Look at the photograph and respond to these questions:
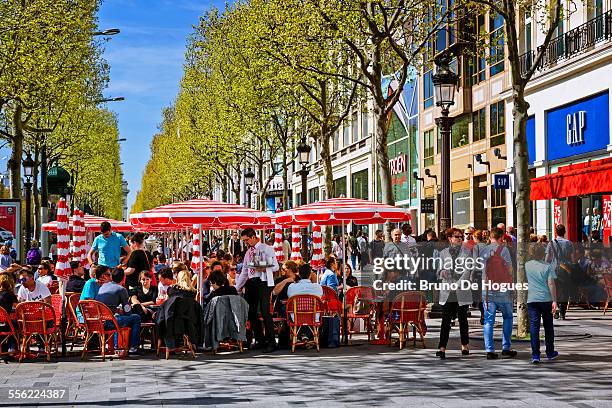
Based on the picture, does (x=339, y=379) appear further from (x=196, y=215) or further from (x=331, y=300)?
(x=196, y=215)

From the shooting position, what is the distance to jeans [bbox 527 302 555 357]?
45.1 ft

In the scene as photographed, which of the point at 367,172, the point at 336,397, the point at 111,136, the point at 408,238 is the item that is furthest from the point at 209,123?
the point at 336,397

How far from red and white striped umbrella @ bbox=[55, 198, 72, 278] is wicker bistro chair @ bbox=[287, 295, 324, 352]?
4099mm

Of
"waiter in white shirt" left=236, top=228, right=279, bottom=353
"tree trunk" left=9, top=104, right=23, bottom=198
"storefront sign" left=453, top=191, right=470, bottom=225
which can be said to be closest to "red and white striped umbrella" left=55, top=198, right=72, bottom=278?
"waiter in white shirt" left=236, top=228, right=279, bottom=353

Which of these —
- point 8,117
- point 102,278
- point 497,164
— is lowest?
point 102,278

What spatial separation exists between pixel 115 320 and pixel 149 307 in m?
1.35

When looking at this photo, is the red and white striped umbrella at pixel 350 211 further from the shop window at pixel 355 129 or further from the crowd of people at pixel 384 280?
the shop window at pixel 355 129

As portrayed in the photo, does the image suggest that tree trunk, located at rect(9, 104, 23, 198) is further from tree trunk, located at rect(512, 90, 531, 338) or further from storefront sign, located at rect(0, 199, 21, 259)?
tree trunk, located at rect(512, 90, 531, 338)

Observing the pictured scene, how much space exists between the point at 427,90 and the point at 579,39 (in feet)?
63.1

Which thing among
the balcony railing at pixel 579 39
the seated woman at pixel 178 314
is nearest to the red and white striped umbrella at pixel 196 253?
the seated woman at pixel 178 314

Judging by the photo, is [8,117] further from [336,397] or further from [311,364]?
[336,397]

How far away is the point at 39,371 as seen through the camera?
13898 mm

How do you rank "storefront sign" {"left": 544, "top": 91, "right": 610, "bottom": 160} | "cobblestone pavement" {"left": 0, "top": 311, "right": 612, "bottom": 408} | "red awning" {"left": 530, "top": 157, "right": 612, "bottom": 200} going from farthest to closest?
"storefront sign" {"left": 544, "top": 91, "right": 610, "bottom": 160} < "red awning" {"left": 530, "top": 157, "right": 612, "bottom": 200} < "cobblestone pavement" {"left": 0, "top": 311, "right": 612, "bottom": 408}

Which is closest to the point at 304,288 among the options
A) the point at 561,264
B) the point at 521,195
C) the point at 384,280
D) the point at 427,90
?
the point at 384,280
